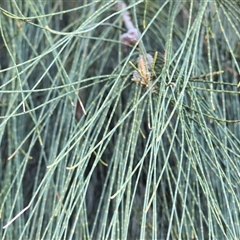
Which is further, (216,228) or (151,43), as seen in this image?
(151,43)

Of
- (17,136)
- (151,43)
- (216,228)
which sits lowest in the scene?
(216,228)

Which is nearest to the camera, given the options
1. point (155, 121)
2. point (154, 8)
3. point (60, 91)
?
point (155, 121)

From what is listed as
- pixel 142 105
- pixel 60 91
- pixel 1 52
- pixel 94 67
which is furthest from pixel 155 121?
pixel 1 52

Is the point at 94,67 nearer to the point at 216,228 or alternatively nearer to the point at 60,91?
the point at 60,91

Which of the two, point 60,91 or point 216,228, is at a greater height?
point 60,91

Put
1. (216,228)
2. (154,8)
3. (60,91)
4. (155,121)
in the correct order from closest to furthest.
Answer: (155,121) → (216,228) → (60,91) → (154,8)

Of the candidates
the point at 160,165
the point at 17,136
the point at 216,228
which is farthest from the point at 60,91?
the point at 216,228
